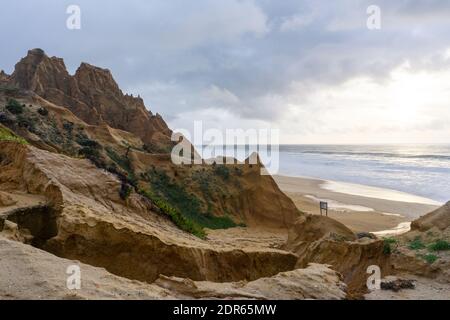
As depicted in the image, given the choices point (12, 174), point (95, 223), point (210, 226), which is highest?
point (12, 174)

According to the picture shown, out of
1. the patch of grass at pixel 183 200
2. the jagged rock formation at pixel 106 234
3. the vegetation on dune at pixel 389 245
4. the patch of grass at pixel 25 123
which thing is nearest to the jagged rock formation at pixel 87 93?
the patch of grass at pixel 183 200

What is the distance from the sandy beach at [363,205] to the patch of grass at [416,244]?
1357 centimetres

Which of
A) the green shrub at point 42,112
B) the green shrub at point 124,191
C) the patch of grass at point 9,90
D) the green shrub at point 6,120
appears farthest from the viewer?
the patch of grass at point 9,90

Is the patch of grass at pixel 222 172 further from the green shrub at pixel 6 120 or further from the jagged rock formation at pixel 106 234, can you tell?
the jagged rock formation at pixel 106 234

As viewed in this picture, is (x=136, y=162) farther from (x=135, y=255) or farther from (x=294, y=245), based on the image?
(x=135, y=255)

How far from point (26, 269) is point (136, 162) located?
2104 centimetres

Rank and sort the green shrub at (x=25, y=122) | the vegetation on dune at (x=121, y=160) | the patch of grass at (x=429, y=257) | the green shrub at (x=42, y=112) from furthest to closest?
the green shrub at (x=42, y=112)
the vegetation on dune at (x=121, y=160)
the green shrub at (x=25, y=122)
the patch of grass at (x=429, y=257)

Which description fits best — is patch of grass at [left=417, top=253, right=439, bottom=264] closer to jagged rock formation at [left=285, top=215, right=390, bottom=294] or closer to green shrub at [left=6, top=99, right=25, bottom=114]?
jagged rock formation at [left=285, top=215, right=390, bottom=294]

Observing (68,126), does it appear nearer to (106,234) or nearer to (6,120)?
(6,120)

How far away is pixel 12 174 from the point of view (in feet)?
38.5

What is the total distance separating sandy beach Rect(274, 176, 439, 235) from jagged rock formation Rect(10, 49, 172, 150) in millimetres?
14516

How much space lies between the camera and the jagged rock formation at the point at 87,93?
129 feet
